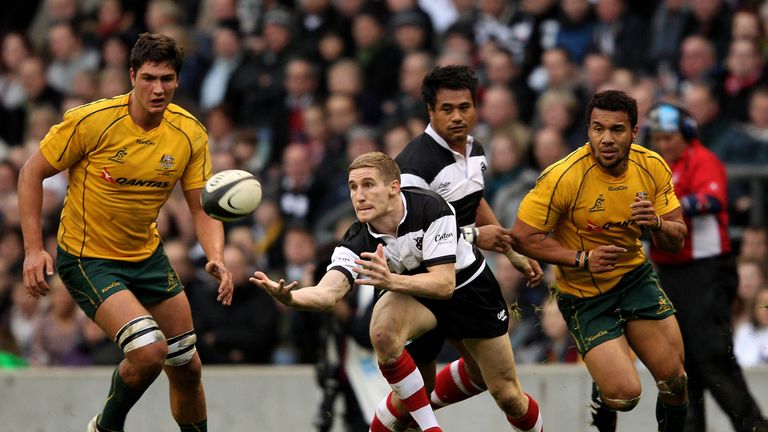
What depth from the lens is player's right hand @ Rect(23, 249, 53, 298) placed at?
866 cm

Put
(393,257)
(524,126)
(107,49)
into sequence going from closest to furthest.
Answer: (393,257) → (524,126) → (107,49)

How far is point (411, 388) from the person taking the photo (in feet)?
28.7

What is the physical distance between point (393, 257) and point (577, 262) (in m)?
1.16

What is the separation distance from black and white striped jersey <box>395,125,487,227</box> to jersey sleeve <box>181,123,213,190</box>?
4.18 ft

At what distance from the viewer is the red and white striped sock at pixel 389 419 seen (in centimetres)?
923

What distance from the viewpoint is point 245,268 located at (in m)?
13.2

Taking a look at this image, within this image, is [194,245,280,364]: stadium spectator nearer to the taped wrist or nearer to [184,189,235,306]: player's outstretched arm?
[184,189,235,306]: player's outstretched arm

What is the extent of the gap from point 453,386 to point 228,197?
2.12 meters

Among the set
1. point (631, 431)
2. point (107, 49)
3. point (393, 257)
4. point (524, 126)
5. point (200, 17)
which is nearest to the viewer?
point (393, 257)

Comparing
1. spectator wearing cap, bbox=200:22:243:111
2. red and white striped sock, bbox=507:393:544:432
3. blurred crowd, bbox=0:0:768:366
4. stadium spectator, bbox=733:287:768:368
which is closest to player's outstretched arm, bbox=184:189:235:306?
red and white striped sock, bbox=507:393:544:432

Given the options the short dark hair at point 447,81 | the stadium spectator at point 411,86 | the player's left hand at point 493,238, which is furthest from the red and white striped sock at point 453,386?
the stadium spectator at point 411,86

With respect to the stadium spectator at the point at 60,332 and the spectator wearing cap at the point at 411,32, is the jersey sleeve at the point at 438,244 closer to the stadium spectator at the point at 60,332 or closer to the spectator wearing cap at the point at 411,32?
the stadium spectator at the point at 60,332

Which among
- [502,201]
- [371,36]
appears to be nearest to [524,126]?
[502,201]

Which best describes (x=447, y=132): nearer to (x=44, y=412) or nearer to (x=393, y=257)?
(x=393, y=257)
